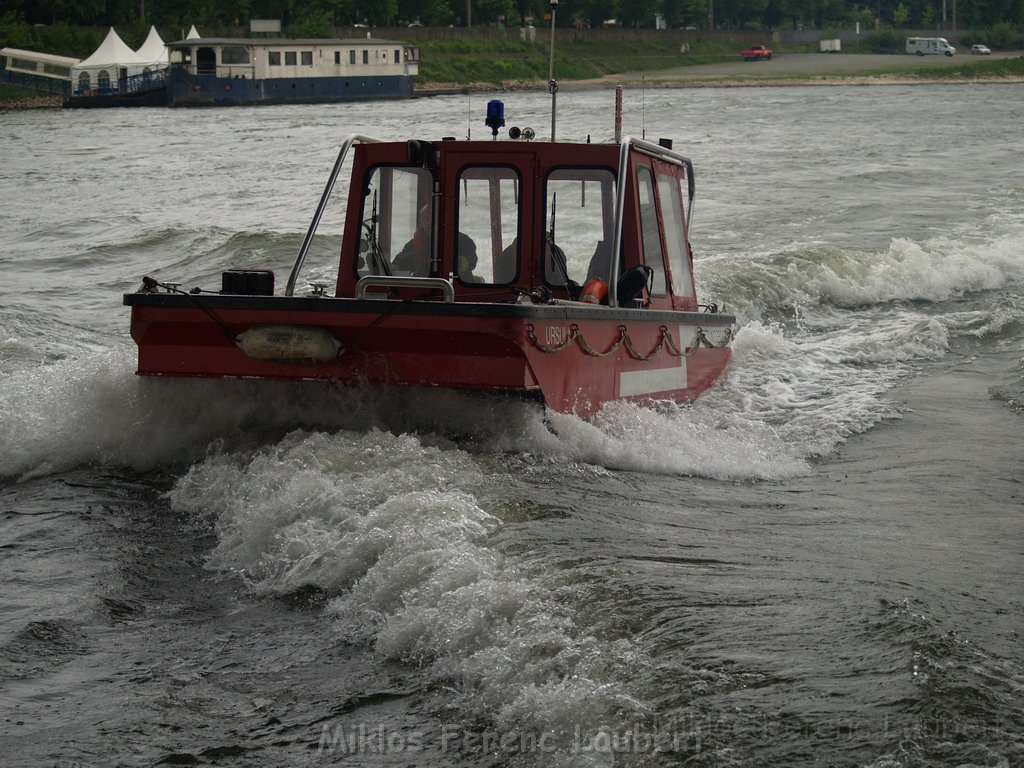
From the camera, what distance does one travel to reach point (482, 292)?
8.45m

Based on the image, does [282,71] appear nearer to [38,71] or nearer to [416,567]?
[38,71]

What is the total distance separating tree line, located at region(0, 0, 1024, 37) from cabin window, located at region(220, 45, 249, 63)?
16215 millimetres

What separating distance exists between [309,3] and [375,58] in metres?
22.6

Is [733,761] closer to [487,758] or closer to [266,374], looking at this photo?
[487,758]

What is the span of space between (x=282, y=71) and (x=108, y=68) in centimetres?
812

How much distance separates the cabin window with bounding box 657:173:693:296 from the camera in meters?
9.52

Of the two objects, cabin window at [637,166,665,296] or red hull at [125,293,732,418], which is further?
cabin window at [637,166,665,296]

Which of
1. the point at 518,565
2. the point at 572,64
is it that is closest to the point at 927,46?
the point at 572,64

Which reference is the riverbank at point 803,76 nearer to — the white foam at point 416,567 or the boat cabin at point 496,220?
the boat cabin at point 496,220

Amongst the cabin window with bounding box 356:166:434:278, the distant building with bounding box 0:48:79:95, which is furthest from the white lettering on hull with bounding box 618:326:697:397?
the distant building with bounding box 0:48:79:95

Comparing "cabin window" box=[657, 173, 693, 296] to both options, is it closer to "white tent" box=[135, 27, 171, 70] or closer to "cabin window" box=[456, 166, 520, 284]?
"cabin window" box=[456, 166, 520, 284]

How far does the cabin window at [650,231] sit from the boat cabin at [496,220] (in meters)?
0.11

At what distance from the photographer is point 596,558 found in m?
6.11

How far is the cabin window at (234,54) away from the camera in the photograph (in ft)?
207
